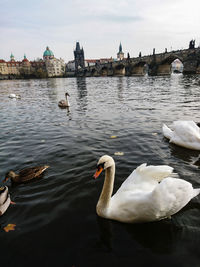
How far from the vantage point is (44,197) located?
379 centimetres

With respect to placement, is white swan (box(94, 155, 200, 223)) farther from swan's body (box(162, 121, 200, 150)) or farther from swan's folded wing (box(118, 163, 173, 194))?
swan's body (box(162, 121, 200, 150))

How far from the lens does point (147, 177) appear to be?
332 cm

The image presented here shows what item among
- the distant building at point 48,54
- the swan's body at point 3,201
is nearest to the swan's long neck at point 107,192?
the swan's body at point 3,201

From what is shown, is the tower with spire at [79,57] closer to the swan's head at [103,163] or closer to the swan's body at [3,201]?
the swan's body at [3,201]

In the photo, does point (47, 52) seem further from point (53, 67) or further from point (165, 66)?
point (165, 66)

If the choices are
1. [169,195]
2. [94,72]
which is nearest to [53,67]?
[94,72]

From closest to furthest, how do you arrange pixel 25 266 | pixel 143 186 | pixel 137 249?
1. pixel 25 266
2. pixel 137 249
3. pixel 143 186

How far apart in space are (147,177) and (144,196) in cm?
67

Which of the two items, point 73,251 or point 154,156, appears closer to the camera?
point 73,251

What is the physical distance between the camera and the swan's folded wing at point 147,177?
3.18m

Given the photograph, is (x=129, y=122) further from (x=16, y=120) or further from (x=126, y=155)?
(x=16, y=120)

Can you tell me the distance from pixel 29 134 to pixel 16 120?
3473mm

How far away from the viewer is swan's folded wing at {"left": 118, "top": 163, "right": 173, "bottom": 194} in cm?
318

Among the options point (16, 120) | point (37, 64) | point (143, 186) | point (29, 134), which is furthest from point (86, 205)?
point (37, 64)
